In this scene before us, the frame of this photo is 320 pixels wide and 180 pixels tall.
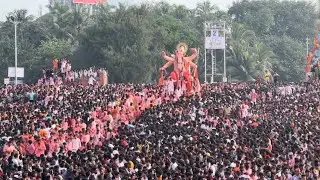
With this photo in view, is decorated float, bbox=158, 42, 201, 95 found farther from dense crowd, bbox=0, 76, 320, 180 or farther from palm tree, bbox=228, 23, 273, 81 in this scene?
palm tree, bbox=228, 23, 273, 81

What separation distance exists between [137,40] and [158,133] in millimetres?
32140

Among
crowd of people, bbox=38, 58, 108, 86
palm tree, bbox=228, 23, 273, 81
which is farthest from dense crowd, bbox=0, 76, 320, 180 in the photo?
palm tree, bbox=228, 23, 273, 81

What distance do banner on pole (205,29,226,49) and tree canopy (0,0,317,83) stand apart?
3.60 m

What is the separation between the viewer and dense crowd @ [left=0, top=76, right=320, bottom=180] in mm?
19422

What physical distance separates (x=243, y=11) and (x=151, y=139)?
57119mm

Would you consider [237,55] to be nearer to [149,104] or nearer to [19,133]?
[149,104]

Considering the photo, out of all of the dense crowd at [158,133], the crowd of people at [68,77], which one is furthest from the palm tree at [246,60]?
the dense crowd at [158,133]

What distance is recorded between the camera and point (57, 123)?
2766cm

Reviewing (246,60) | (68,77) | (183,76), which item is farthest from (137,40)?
(183,76)

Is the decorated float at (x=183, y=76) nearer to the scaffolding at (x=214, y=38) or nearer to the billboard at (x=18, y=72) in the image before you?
the scaffolding at (x=214, y=38)

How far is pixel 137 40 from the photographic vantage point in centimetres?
5784

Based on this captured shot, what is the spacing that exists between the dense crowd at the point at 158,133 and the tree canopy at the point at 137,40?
17.2 meters

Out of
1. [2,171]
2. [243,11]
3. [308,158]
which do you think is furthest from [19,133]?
[243,11]

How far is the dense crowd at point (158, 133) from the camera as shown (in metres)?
19.4
